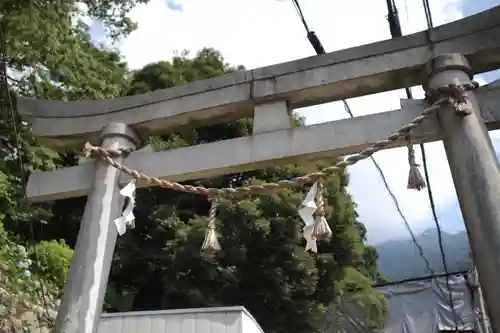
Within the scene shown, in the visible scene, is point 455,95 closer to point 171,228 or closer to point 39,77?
point 39,77

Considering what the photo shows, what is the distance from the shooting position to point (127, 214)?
364 centimetres

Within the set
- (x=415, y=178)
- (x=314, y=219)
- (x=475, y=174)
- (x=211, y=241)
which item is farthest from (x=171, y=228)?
(x=475, y=174)

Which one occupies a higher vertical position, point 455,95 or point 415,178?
point 455,95

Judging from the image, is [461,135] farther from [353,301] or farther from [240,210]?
[353,301]

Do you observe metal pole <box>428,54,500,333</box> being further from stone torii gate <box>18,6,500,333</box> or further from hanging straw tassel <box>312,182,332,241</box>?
hanging straw tassel <box>312,182,332,241</box>

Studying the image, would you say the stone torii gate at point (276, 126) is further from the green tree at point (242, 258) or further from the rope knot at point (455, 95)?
the green tree at point (242, 258)

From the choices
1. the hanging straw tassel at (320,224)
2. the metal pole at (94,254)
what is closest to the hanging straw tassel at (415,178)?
the hanging straw tassel at (320,224)

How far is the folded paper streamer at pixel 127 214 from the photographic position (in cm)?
360

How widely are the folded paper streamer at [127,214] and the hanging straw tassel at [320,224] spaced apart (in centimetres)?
137

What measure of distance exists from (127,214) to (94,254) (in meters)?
0.37

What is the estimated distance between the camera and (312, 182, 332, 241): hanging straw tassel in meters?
3.10

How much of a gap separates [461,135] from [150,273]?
23.4 ft

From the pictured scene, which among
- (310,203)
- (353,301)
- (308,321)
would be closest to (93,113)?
(310,203)

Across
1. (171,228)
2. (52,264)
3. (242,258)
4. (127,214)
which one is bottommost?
(127,214)
